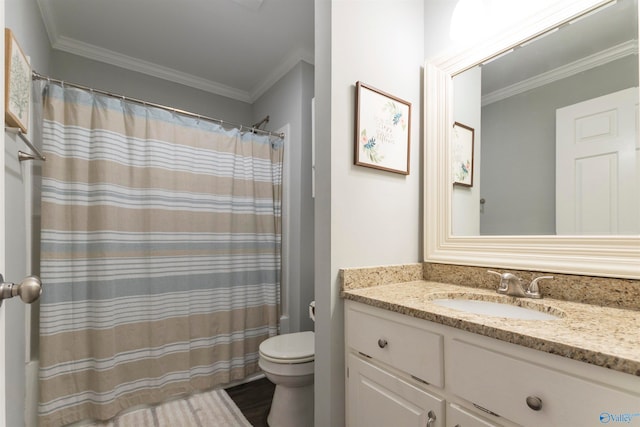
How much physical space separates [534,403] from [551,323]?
219mm

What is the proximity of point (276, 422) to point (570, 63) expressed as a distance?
7.01 ft

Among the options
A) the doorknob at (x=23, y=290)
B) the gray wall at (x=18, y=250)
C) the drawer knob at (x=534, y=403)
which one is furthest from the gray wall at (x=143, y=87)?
the drawer knob at (x=534, y=403)

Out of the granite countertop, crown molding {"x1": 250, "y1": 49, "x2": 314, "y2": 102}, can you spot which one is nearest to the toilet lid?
the granite countertop

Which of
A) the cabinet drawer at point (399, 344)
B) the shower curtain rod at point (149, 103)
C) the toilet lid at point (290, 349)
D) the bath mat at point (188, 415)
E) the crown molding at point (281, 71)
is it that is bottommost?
the bath mat at point (188, 415)

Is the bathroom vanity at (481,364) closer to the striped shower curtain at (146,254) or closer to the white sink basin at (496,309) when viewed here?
the white sink basin at (496,309)

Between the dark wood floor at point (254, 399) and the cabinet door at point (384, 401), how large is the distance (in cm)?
83

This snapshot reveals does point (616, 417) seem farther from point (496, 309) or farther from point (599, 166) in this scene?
point (599, 166)

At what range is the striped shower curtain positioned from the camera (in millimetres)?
1593

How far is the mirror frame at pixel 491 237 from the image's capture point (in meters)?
0.98

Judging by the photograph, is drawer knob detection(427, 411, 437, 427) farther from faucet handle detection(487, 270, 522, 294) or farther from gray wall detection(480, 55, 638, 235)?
gray wall detection(480, 55, 638, 235)

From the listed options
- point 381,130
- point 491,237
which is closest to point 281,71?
point 381,130

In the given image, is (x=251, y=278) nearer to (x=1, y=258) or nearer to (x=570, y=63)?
(x=1, y=258)

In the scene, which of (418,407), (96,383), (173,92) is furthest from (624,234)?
(173,92)

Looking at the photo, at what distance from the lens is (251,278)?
7.40 ft
